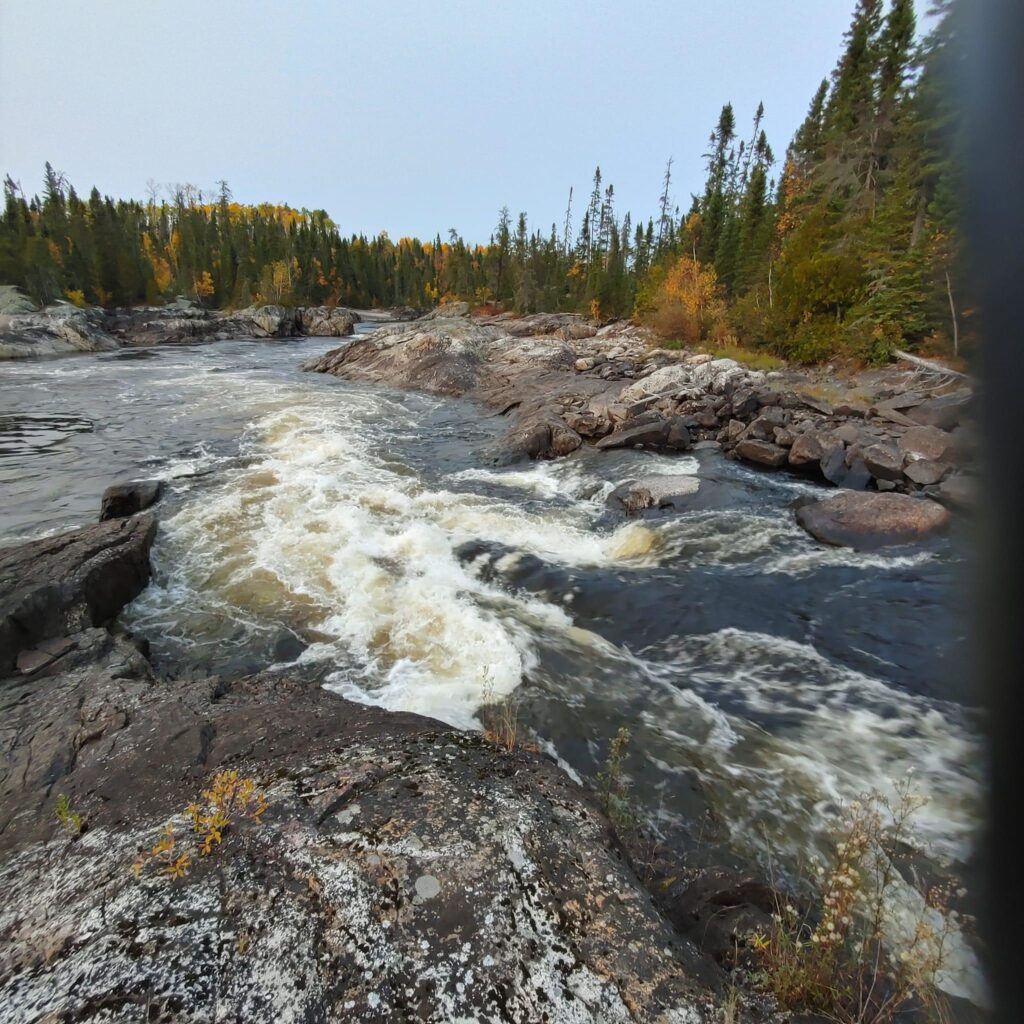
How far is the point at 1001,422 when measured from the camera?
113 centimetres

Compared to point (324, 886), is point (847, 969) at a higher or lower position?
lower

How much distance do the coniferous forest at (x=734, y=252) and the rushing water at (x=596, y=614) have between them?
3.96ft

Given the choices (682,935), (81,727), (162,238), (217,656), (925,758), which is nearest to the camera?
(682,935)

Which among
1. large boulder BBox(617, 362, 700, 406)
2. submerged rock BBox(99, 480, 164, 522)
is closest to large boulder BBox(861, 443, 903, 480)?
large boulder BBox(617, 362, 700, 406)

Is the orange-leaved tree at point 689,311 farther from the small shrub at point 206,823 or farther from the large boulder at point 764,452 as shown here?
the small shrub at point 206,823

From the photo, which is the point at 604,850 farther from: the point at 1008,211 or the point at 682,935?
the point at 1008,211

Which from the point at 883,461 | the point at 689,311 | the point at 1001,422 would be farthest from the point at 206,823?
the point at 689,311

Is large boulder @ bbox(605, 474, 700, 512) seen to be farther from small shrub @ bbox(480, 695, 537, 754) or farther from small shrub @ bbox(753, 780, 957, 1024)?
small shrub @ bbox(753, 780, 957, 1024)

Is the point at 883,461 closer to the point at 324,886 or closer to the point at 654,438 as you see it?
the point at 654,438

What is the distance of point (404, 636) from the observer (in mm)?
6711

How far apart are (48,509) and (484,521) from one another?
30.4 feet

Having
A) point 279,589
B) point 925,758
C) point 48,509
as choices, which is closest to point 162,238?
point 48,509

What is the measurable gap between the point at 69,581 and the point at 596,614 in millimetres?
6912

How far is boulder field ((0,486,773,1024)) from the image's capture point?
1968mm
